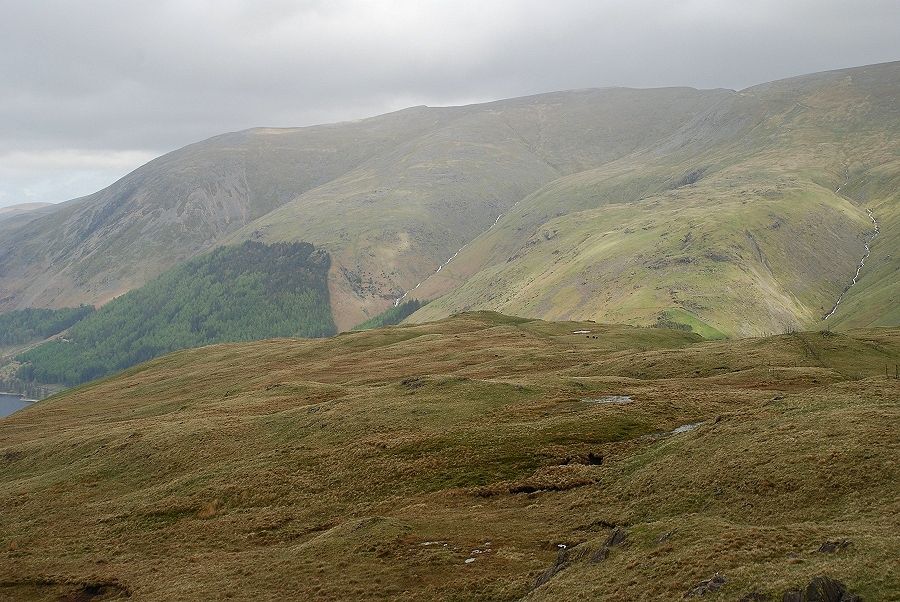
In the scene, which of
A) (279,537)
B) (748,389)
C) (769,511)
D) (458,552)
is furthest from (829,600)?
(748,389)

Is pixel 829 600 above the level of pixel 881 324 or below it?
above

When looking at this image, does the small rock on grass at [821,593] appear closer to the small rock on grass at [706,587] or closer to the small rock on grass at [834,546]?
the small rock on grass at [706,587]

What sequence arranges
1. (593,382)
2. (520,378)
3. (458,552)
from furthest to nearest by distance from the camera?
1. (520,378)
2. (593,382)
3. (458,552)

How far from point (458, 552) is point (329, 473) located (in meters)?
21.1

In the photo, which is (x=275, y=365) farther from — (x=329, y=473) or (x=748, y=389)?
(x=748, y=389)

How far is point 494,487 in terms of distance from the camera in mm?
52156

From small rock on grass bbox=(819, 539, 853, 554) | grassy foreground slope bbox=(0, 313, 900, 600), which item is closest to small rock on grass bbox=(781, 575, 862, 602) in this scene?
grassy foreground slope bbox=(0, 313, 900, 600)

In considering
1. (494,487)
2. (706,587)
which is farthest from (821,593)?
(494,487)

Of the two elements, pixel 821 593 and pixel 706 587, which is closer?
pixel 821 593

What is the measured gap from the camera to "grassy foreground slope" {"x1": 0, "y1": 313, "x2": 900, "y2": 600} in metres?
33.9

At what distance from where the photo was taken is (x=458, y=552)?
1633 inches

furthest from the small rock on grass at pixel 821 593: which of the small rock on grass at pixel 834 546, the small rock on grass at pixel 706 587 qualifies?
the small rock on grass at pixel 834 546

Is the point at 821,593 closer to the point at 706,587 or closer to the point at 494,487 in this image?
the point at 706,587

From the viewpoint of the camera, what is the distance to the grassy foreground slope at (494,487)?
111 ft
